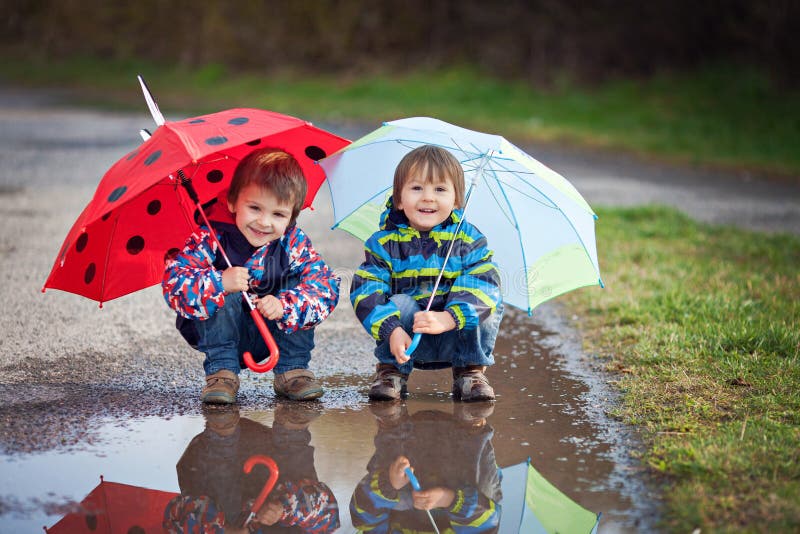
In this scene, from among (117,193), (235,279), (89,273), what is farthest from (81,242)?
(235,279)

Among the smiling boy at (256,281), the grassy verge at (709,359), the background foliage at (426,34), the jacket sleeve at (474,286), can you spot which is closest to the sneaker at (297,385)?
the smiling boy at (256,281)

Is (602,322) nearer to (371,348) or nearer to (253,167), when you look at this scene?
(371,348)

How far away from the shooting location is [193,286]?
3994 mm

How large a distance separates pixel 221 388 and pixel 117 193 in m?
0.93

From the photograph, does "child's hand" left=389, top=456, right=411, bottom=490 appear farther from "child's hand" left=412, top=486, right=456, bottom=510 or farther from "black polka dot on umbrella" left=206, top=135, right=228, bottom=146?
"black polka dot on umbrella" left=206, top=135, right=228, bottom=146

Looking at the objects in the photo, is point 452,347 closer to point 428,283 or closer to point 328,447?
point 428,283

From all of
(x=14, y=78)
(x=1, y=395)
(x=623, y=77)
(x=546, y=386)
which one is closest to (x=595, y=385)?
(x=546, y=386)

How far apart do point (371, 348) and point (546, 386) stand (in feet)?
3.36

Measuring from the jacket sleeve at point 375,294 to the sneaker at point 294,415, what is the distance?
0.41 m

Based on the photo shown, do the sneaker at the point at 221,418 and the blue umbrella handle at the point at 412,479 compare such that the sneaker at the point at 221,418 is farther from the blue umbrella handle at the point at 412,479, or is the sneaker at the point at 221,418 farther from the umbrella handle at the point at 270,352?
the blue umbrella handle at the point at 412,479

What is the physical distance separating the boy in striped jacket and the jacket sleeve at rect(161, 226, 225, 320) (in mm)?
587

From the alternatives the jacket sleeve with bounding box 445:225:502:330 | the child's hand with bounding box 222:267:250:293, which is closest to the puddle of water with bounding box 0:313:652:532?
the jacket sleeve with bounding box 445:225:502:330

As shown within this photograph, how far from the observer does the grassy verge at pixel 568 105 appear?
1326 cm

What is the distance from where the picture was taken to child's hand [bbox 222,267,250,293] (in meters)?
3.98
